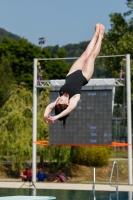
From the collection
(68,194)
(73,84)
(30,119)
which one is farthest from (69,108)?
(30,119)

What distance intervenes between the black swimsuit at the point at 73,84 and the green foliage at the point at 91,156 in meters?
17.6

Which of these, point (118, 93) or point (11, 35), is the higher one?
point (11, 35)

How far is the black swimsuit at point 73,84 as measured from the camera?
367 inches

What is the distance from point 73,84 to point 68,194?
8.84 m

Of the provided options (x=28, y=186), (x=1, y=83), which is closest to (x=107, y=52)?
(x=1, y=83)

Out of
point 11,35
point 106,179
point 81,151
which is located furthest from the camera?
point 11,35

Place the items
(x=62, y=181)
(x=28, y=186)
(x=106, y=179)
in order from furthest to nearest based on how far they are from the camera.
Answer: (x=106, y=179) < (x=62, y=181) < (x=28, y=186)

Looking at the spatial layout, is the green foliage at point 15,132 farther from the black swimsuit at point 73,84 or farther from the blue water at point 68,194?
the black swimsuit at point 73,84

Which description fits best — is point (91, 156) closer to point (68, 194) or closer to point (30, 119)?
point (30, 119)

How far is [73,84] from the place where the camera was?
946 cm

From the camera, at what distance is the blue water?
1628 centimetres

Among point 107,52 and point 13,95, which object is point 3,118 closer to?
point 13,95

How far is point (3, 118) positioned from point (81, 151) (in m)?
4.43

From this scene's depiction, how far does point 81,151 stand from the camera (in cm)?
2753
